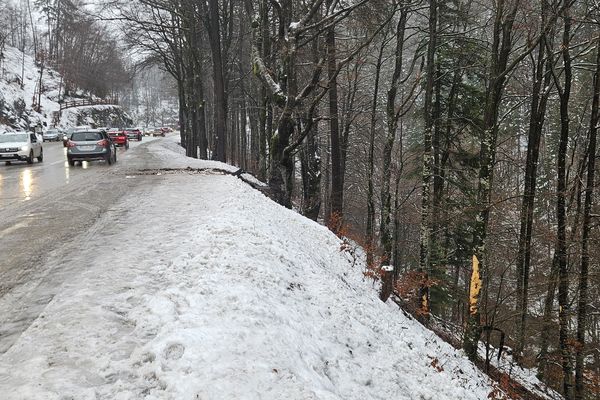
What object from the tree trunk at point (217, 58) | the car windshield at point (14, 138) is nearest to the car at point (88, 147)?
the car windshield at point (14, 138)

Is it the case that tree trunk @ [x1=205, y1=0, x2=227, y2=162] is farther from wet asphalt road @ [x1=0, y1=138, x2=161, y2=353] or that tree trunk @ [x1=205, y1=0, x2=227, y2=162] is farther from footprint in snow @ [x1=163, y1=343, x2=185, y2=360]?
footprint in snow @ [x1=163, y1=343, x2=185, y2=360]

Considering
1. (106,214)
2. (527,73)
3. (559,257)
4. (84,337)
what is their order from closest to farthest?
(84,337) → (106,214) → (559,257) → (527,73)

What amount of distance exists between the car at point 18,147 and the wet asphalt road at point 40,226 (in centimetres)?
461

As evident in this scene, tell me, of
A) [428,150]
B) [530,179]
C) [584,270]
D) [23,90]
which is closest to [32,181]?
[428,150]

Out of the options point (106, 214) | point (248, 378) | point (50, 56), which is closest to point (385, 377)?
point (248, 378)

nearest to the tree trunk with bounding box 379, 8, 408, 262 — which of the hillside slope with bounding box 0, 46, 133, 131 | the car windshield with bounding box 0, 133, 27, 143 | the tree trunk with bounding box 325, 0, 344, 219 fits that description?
the tree trunk with bounding box 325, 0, 344, 219

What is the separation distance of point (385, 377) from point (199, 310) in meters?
2.88

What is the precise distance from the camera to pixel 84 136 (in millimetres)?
21500

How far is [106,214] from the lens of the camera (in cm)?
927

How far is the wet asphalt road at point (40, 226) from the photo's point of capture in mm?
4891

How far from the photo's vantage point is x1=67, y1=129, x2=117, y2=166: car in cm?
2064

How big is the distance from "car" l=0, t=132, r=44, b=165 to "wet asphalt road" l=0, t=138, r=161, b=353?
15.1ft

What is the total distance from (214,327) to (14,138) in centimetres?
2110

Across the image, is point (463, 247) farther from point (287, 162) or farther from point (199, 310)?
point (199, 310)
